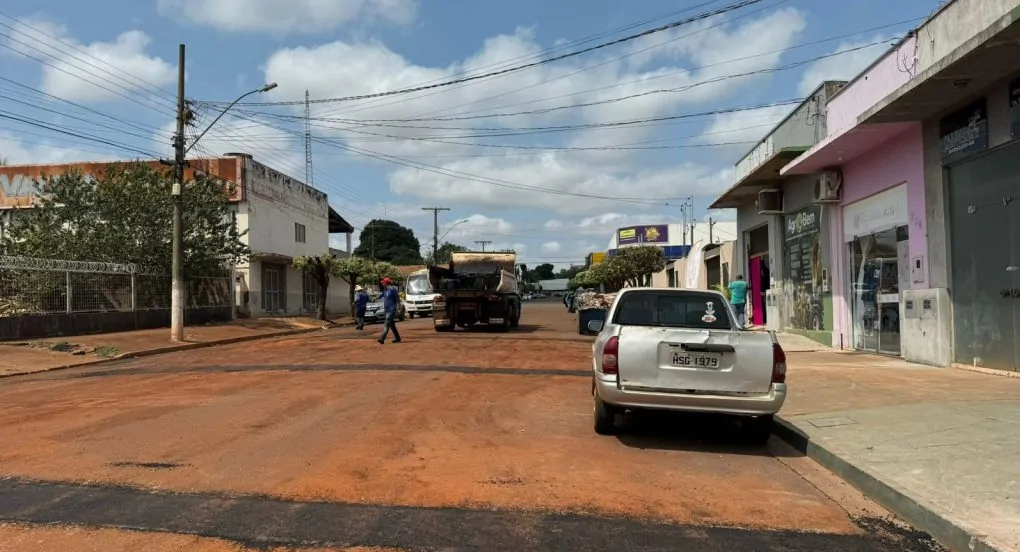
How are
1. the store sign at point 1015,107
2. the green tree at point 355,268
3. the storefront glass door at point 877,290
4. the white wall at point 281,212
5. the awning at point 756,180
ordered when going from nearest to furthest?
the store sign at point 1015,107
the storefront glass door at point 877,290
the awning at point 756,180
the white wall at point 281,212
the green tree at point 355,268

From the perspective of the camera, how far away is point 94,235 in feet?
82.6

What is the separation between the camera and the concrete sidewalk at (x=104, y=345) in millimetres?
15547

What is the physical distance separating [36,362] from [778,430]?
15446 millimetres

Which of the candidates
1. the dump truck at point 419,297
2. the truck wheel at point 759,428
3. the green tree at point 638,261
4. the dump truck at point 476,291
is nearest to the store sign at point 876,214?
the truck wheel at point 759,428

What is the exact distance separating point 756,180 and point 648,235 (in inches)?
2669

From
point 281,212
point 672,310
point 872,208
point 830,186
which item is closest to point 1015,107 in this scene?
point 872,208

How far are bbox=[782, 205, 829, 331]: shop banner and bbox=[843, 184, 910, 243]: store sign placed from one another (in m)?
1.47

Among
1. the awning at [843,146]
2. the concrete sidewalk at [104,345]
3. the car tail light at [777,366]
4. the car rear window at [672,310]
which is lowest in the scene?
the concrete sidewalk at [104,345]

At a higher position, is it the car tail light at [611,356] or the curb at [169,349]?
the car tail light at [611,356]

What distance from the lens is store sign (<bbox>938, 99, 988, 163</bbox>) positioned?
34.5ft

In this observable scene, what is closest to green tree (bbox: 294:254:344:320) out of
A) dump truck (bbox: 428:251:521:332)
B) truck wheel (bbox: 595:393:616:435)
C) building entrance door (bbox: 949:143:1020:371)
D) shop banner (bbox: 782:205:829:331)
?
dump truck (bbox: 428:251:521:332)

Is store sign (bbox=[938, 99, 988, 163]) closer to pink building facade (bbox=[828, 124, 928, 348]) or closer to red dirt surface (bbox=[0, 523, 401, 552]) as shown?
pink building facade (bbox=[828, 124, 928, 348])

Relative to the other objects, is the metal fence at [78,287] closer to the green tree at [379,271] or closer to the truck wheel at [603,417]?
the green tree at [379,271]

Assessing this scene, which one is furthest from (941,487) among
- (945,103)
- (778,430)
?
(945,103)
